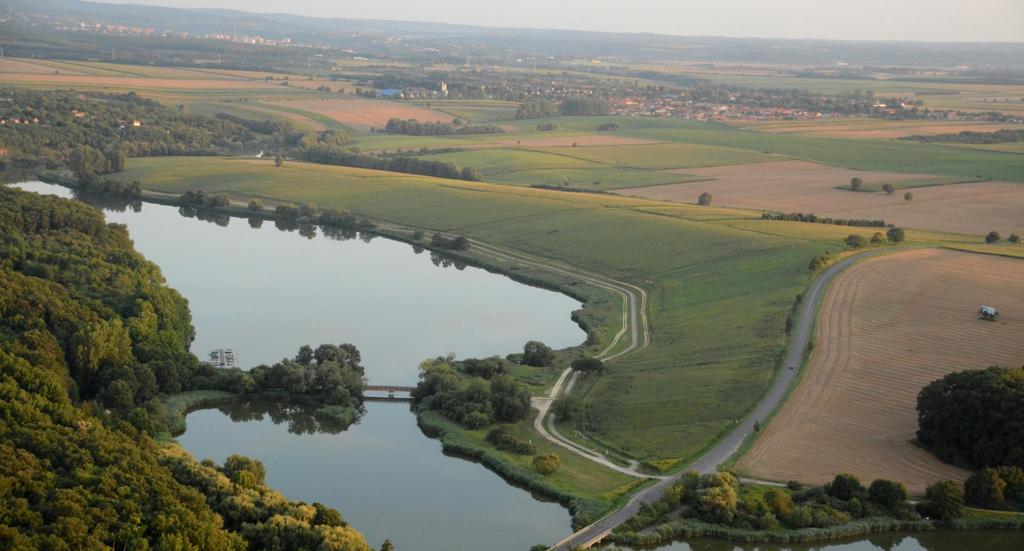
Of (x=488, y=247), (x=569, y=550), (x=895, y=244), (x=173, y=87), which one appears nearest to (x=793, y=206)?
(x=895, y=244)

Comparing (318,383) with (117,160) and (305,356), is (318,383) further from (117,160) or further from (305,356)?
(117,160)

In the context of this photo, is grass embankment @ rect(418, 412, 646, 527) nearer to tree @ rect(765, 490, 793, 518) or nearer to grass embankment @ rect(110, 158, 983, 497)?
grass embankment @ rect(110, 158, 983, 497)

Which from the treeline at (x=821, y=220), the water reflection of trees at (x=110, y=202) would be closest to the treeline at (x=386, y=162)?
the water reflection of trees at (x=110, y=202)

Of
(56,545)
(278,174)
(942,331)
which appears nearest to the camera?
(56,545)

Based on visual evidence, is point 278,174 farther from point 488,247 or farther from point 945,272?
point 945,272

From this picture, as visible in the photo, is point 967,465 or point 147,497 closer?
point 147,497

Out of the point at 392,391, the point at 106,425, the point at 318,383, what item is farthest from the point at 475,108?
the point at 106,425

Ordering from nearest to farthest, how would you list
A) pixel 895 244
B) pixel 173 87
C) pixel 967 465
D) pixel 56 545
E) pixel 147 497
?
pixel 56 545, pixel 147 497, pixel 967 465, pixel 895 244, pixel 173 87
